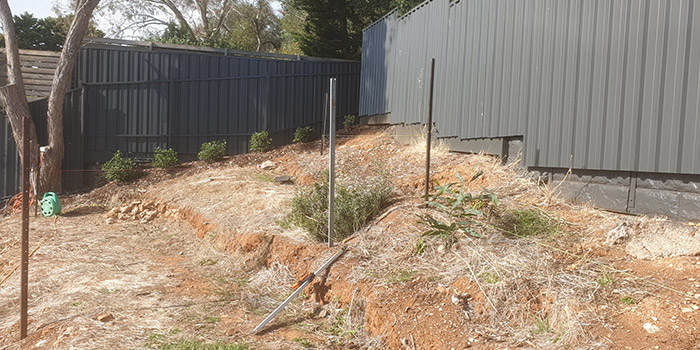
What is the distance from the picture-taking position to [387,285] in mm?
4535

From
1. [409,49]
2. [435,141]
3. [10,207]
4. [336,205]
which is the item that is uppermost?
[409,49]

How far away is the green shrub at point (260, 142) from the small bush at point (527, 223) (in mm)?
8211

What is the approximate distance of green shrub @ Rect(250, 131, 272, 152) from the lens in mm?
12453

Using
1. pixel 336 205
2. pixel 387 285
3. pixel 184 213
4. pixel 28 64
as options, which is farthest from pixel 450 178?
pixel 28 64

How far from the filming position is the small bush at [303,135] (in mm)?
12828

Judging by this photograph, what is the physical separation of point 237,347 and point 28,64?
35.5ft

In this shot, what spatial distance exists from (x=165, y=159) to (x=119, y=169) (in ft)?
3.28

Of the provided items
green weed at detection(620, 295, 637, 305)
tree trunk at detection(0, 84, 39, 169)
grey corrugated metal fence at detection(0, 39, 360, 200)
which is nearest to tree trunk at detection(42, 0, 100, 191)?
tree trunk at detection(0, 84, 39, 169)

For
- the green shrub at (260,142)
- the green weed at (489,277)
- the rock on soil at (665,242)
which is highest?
A: the green shrub at (260,142)

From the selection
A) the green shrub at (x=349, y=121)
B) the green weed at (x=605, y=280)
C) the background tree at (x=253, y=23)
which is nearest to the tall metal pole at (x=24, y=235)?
the green weed at (x=605, y=280)

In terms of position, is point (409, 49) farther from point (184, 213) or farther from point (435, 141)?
point (184, 213)

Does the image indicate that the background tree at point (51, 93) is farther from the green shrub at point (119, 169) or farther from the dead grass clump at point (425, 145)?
the dead grass clump at point (425, 145)

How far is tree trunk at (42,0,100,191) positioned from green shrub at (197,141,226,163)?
282 cm

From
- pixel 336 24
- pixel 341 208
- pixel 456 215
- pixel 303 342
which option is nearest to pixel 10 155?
pixel 336 24
